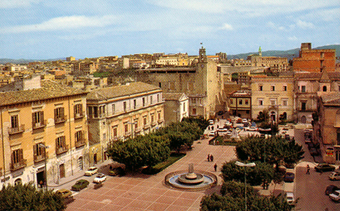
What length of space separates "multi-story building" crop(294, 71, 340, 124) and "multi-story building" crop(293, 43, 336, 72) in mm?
25201

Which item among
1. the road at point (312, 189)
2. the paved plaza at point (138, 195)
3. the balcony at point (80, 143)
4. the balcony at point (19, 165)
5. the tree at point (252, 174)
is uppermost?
the balcony at point (80, 143)

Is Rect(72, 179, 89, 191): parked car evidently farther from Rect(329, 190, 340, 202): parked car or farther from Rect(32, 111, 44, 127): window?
Rect(329, 190, 340, 202): parked car

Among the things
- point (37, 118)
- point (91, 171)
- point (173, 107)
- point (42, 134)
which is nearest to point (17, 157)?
point (42, 134)

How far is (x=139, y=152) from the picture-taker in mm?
38844

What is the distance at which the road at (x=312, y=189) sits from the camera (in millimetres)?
30595

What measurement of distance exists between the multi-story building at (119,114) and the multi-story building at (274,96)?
25.5 meters

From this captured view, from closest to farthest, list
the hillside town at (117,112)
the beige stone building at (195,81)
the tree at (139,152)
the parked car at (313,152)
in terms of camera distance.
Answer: the hillside town at (117,112) < the tree at (139,152) < the parked car at (313,152) < the beige stone building at (195,81)

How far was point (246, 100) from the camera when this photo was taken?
263 feet

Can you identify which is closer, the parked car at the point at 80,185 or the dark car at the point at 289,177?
the parked car at the point at 80,185

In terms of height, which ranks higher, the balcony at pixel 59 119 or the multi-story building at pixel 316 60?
the multi-story building at pixel 316 60

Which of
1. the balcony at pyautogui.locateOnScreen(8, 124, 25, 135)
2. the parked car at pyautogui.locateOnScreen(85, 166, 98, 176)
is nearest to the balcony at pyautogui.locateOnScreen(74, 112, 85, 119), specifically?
the parked car at pyautogui.locateOnScreen(85, 166, 98, 176)

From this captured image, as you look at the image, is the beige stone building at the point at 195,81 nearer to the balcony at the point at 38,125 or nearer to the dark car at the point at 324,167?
the dark car at the point at 324,167

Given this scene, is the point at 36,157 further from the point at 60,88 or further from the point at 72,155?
the point at 60,88

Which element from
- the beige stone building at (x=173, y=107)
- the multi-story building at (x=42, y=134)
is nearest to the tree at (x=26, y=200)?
the multi-story building at (x=42, y=134)
